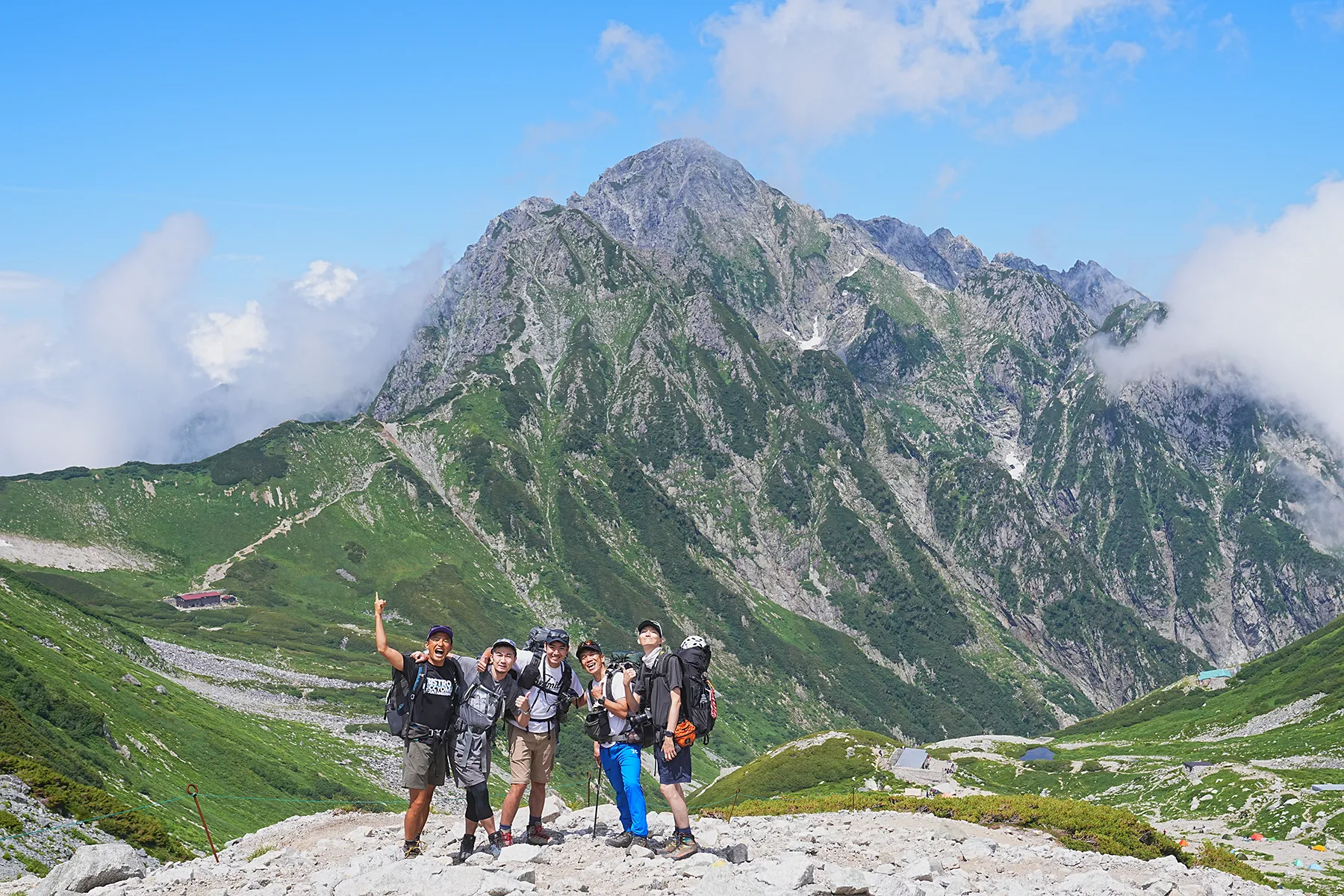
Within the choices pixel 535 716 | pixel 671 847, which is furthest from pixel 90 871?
pixel 671 847

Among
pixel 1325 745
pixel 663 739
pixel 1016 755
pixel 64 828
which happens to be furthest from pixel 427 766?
pixel 1016 755

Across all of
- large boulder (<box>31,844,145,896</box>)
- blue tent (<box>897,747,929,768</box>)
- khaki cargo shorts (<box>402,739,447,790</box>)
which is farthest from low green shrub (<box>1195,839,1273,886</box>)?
blue tent (<box>897,747,929,768</box>)

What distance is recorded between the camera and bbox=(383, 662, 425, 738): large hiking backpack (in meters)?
21.6

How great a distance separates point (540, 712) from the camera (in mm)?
22344

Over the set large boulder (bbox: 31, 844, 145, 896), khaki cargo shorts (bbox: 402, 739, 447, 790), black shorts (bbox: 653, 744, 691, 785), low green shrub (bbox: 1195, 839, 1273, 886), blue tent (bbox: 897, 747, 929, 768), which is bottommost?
blue tent (bbox: 897, 747, 929, 768)

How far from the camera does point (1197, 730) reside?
169m

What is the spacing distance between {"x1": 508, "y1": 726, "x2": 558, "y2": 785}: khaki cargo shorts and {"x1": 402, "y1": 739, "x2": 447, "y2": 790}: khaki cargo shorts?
1532mm

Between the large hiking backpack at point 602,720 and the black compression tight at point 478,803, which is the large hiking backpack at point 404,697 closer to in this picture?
the black compression tight at point 478,803

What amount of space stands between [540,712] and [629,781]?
8.13 ft

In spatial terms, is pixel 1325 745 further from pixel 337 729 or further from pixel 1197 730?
pixel 337 729

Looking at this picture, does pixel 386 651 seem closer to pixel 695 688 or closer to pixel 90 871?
pixel 695 688

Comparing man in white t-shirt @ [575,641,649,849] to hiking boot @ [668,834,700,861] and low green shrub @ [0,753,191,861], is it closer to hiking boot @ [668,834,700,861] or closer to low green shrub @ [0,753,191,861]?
Result: hiking boot @ [668,834,700,861]

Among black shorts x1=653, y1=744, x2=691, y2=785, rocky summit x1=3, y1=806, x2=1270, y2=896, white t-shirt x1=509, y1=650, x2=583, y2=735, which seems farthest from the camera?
white t-shirt x1=509, y1=650, x2=583, y2=735

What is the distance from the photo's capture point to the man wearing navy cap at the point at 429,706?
2155 cm
